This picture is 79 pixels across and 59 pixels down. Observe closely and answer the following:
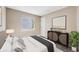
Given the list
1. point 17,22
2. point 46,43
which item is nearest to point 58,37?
point 46,43

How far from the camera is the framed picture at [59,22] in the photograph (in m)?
1.34

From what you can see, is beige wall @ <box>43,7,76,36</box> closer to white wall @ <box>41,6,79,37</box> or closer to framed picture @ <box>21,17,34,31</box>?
white wall @ <box>41,6,79,37</box>

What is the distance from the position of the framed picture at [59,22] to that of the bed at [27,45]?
0.28 metres

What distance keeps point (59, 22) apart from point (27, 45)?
644 mm

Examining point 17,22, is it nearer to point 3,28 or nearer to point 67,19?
point 3,28

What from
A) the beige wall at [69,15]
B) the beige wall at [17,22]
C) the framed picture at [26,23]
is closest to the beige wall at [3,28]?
the beige wall at [17,22]

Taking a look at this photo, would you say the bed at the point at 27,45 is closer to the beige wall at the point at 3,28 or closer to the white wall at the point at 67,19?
the beige wall at the point at 3,28

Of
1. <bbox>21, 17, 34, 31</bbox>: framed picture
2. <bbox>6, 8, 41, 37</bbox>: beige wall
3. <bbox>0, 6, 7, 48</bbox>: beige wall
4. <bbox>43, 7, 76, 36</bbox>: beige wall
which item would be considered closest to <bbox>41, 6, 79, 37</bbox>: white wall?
<bbox>43, 7, 76, 36</bbox>: beige wall

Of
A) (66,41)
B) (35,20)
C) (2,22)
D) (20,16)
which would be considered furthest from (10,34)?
(66,41)

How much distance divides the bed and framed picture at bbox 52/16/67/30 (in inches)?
11.2

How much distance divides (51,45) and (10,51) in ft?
2.05

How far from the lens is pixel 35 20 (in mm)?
1417

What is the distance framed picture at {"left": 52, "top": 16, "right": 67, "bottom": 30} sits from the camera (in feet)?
4.39
